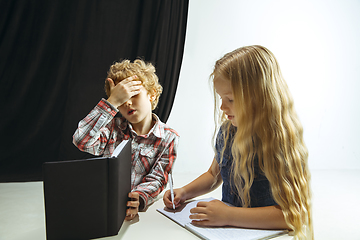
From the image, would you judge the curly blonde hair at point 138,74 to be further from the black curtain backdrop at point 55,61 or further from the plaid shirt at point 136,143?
the black curtain backdrop at point 55,61

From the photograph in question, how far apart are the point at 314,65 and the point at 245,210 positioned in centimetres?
245

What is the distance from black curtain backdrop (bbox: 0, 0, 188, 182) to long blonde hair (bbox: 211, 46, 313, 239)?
1663 mm

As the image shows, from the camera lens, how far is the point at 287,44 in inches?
103

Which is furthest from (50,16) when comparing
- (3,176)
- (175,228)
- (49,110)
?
(175,228)

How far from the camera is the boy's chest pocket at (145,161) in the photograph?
1.00 m

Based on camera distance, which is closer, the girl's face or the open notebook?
the open notebook

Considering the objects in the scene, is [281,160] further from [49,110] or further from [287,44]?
[287,44]

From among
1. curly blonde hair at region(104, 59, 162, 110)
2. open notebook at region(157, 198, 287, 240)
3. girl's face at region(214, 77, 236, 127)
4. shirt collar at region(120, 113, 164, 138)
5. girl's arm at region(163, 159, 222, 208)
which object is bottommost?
open notebook at region(157, 198, 287, 240)

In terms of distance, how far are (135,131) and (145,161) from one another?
0.47ft

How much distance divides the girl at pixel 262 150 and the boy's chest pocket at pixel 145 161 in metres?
0.35

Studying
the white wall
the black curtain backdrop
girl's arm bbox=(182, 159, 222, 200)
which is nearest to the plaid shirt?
girl's arm bbox=(182, 159, 222, 200)

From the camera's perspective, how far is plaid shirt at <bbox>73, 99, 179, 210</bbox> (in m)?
0.95

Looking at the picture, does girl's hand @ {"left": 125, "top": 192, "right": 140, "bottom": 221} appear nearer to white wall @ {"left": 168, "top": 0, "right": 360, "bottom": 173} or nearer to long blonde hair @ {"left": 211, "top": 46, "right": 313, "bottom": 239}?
long blonde hair @ {"left": 211, "top": 46, "right": 313, "bottom": 239}

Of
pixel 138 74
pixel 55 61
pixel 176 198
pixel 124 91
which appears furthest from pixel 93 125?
pixel 55 61
